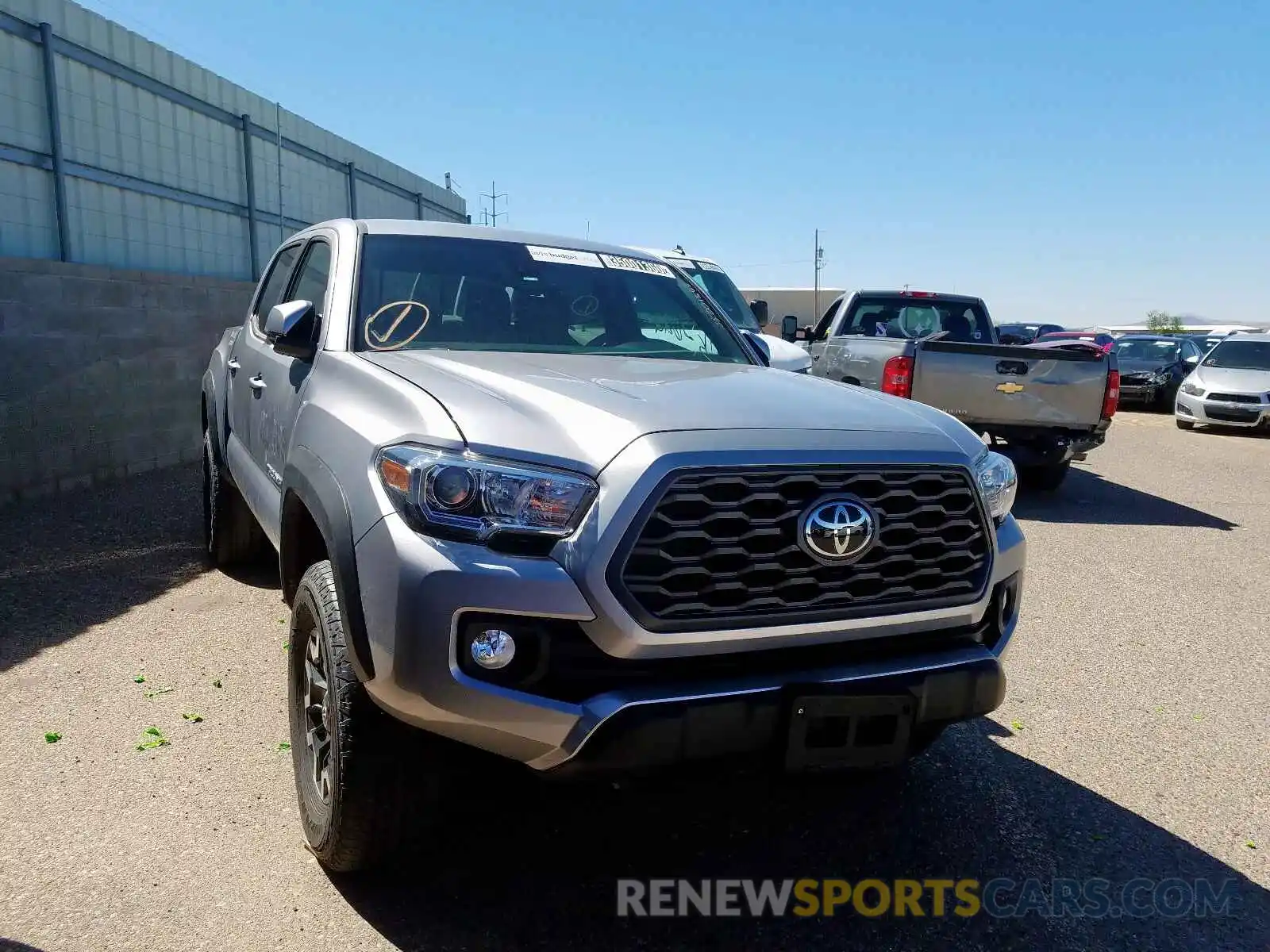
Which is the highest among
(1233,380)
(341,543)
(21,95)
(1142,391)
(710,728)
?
(21,95)

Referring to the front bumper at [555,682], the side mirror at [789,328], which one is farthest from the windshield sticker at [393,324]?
the side mirror at [789,328]

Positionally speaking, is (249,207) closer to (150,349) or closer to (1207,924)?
(150,349)

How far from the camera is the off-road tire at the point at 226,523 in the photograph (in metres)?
5.45

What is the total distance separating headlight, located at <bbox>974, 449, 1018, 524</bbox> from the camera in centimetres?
271

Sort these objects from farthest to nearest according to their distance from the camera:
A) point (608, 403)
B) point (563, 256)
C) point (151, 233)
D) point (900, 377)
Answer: point (151, 233), point (900, 377), point (563, 256), point (608, 403)

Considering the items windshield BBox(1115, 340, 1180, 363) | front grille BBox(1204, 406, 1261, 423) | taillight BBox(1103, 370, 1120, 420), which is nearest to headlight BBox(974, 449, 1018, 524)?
taillight BBox(1103, 370, 1120, 420)

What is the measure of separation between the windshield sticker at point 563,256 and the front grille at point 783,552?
192 centimetres

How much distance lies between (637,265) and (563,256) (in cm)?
41

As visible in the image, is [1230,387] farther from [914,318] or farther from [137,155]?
[137,155]

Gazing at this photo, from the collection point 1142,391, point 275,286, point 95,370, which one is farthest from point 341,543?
point 1142,391

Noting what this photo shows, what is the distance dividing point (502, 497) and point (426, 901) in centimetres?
119

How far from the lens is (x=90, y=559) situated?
5.97 m

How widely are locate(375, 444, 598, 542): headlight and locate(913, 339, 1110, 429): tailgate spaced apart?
6.98 m

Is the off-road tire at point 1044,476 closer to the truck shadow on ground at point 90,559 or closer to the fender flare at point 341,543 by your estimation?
the truck shadow on ground at point 90,559
